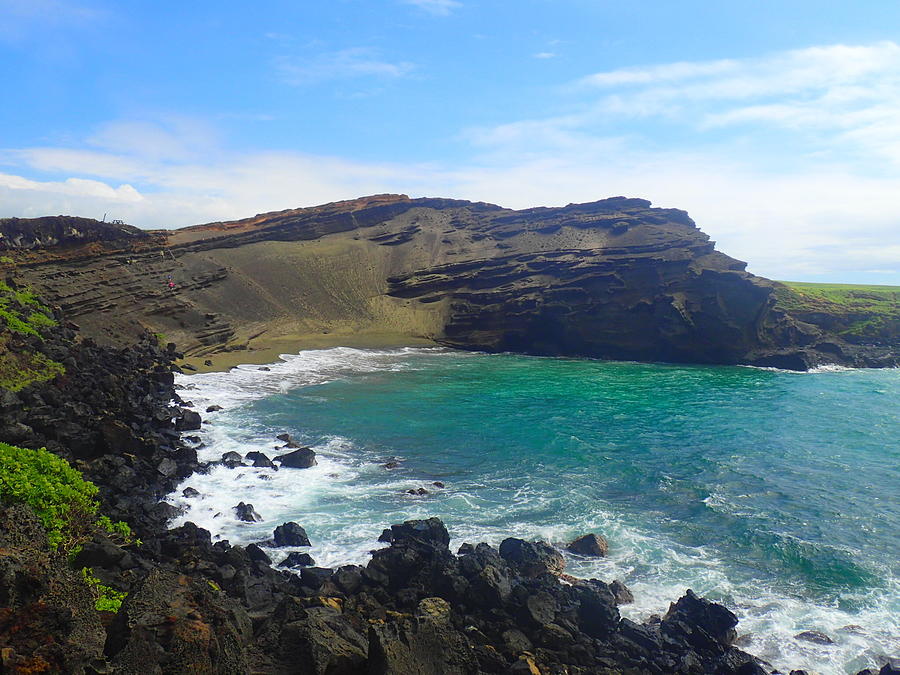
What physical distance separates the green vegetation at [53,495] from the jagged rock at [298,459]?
10.2 metres

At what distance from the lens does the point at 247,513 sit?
18812 millimetres

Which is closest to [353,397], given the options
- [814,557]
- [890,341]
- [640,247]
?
[814,557]

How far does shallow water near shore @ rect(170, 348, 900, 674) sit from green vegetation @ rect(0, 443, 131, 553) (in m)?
4.95

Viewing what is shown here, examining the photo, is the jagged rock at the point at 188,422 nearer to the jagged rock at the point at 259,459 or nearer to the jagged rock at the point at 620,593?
the jagged rock at the point at 259,459

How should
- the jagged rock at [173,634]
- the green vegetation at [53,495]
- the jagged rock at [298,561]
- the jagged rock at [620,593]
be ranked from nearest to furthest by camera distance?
the jagged rock at [173,634]
the green vegetation at [53,495]
the jagged rock at [620,593]
the jagged rock at [298,561]

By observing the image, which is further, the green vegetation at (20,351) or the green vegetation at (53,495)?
the green vegetation at (20,351)

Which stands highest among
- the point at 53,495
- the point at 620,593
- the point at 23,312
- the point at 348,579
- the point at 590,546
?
the point at 23,312

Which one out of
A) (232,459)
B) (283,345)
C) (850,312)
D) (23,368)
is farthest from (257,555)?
(850,312)

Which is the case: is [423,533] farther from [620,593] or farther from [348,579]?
[620,593]

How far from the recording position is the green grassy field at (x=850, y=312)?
7019 centimetres

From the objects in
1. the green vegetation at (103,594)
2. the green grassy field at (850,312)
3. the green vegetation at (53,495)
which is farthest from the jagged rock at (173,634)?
the green grassy field at (850,312)

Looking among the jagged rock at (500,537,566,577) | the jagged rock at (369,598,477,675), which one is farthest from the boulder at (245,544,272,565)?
the jagged rock at (369,598,477,675)

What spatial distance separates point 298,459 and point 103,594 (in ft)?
46.0

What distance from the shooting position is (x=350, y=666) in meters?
8.34
